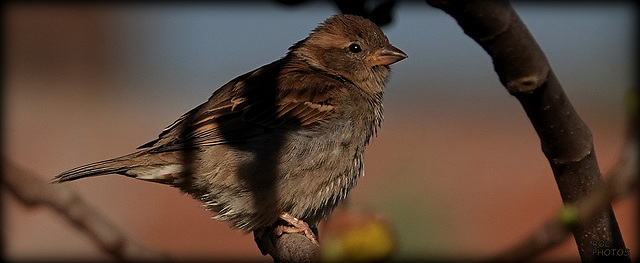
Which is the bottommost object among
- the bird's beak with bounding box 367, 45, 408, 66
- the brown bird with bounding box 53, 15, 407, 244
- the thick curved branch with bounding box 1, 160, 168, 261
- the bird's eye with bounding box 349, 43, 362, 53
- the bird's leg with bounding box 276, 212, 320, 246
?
the bird's leg with bounding box 276, 212, 320, 246

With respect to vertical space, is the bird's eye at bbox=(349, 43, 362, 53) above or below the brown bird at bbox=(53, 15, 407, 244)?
above

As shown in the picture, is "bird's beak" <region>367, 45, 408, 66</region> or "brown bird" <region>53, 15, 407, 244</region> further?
"bird's beak" <region>367, 45, 408, 66</region>

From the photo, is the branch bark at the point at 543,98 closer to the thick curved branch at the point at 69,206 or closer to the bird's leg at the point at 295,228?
the thick curved branch at the point at 69,206

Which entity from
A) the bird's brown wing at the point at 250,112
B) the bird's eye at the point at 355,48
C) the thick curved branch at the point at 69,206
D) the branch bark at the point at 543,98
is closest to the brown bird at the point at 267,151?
the bird's brown wing at the point at 250,112

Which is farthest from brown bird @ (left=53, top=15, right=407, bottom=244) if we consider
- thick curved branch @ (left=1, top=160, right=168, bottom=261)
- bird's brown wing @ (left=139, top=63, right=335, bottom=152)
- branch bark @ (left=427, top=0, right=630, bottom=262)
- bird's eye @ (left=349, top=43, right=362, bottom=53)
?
branch bark @ (left=427, top=0, right=630, bottom=262)

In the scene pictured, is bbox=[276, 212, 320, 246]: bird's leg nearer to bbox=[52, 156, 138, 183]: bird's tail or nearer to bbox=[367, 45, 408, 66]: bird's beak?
bbox=[52, 156, 138, 183]: bird's tail

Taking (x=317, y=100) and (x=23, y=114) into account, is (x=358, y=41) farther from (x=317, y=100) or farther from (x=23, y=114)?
(x=23, y=114)
